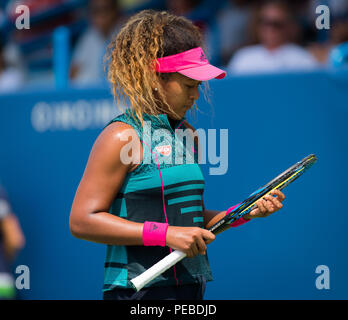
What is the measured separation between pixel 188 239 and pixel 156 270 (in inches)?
6.7

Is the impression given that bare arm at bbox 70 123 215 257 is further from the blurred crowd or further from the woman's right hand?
the blurred crowd

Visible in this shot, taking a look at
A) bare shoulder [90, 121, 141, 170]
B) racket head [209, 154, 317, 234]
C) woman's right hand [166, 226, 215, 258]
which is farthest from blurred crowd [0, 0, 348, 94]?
woman's right hand [166, 226, 215, 258]

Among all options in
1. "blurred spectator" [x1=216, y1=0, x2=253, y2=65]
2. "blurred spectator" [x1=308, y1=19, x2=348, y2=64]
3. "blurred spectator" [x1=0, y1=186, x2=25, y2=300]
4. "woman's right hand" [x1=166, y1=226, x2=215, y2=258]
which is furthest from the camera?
"blurred spectator" [x1=216, y1=0, x2=253, y2=65]

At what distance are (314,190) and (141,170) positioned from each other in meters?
1.81

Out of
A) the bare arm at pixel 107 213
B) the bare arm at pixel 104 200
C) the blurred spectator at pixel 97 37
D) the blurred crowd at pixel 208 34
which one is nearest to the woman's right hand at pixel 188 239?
the bare arm at pixel 107 213

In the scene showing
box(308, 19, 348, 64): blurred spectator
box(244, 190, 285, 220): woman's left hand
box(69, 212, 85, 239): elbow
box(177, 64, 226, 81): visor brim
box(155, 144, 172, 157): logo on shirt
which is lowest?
box(69, 212, 85, 239): elbow

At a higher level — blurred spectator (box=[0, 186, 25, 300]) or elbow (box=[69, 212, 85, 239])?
elbow (box=[69, 212, 85, 239])

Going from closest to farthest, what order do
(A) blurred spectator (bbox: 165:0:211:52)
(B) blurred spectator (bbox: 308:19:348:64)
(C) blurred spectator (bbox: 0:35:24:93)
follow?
(B) blurred spectator (bbox: 308:19:348:64) → (A) blurred spectator (bbox: 165:0:211:52) → (C) blurred spectator (bbox: 0:35:24:93)

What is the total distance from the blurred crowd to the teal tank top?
1362 mm

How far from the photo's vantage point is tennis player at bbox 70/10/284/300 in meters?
2.10

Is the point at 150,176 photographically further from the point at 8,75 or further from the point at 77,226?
the point at 8,75

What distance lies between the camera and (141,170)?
7.09 ft

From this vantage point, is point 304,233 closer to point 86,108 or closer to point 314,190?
point 314,190

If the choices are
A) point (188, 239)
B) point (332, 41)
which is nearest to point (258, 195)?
point (188, 239)
